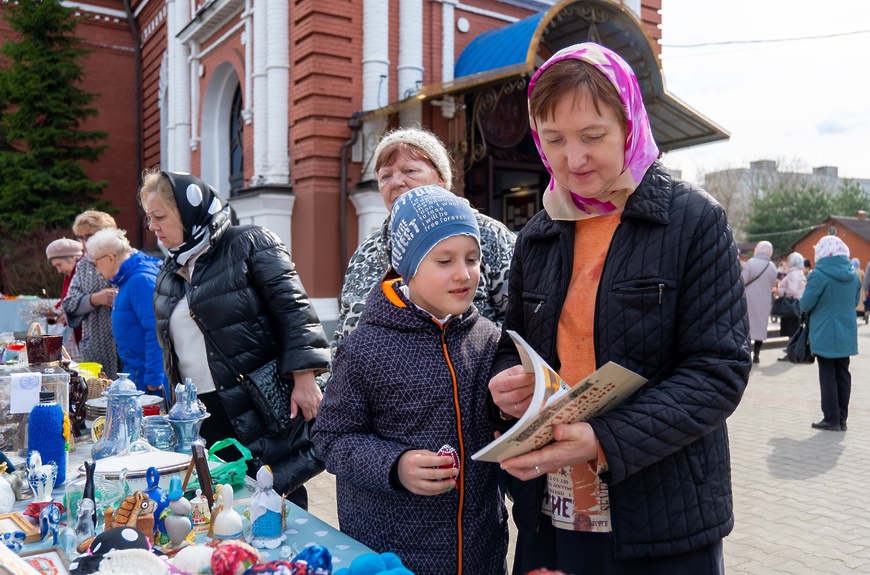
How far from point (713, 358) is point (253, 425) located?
207cm

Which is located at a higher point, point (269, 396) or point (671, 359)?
point (671, 359)

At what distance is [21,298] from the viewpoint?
8906 mm

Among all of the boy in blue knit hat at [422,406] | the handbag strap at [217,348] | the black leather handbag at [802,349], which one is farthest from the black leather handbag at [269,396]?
the black leather handbag at [802,349]

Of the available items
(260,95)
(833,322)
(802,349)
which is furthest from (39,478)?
(260,95)

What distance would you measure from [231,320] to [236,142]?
33.5 feet

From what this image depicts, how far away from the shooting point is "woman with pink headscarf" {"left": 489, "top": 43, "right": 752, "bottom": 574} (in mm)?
1340

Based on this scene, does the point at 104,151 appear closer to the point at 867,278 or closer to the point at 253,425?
the point at 253,425

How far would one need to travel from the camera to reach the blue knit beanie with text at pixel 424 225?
1.74 m

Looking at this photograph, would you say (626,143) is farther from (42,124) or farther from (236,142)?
(42,124)

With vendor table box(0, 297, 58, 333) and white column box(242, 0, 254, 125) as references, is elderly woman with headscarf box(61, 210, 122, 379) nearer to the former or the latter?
vendor table box(0, 297, 58, 333)

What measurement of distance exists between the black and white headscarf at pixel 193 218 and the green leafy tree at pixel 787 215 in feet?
134

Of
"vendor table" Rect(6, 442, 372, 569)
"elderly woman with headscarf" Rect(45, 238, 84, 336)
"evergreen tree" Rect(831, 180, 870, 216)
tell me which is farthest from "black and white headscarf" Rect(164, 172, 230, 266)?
"evergreen tree" Rect(831, 180, 870, 216)

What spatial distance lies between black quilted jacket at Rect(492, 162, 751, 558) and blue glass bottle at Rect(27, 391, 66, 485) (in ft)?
5.70

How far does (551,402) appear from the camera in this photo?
1.20 meters
